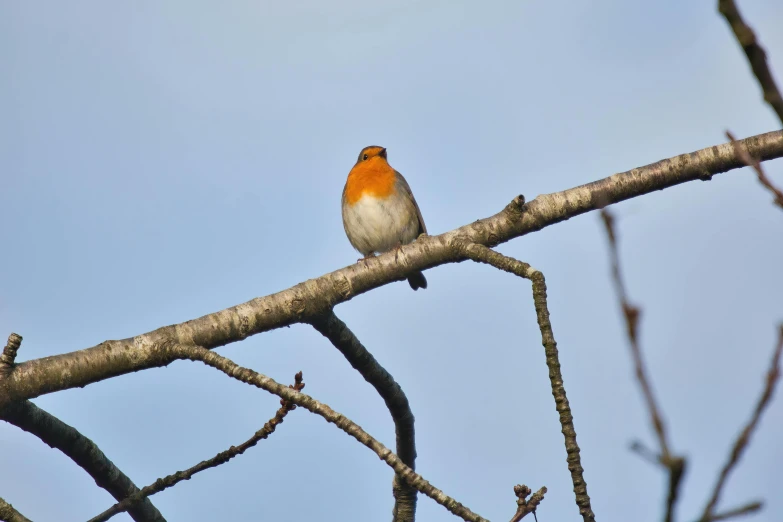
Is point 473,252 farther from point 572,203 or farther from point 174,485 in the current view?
point 174,485

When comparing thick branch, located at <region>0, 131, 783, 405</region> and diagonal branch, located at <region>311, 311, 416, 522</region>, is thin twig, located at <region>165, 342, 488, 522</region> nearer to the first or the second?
thick branch, located at <region>0, 131, 783, 405</region>

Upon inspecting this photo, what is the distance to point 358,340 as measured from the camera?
5.32m

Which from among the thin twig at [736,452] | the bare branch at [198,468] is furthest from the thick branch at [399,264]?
the thin twig at [736,452]

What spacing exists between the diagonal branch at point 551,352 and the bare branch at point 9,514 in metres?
2.37

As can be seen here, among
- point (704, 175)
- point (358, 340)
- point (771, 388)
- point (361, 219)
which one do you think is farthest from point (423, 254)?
point (361, 219)

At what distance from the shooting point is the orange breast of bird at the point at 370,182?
956 centimetres

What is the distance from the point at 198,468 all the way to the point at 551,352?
6.54 feet

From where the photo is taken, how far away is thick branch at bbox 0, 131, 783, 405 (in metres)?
4.36

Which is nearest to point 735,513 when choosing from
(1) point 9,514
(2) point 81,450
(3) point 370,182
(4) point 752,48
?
(4) point 752,48

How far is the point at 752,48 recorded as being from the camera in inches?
55.5

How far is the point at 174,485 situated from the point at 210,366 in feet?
2.07

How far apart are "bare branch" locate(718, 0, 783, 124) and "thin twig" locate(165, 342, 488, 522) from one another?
5.50 ft

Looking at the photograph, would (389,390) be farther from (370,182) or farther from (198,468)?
(370,182)

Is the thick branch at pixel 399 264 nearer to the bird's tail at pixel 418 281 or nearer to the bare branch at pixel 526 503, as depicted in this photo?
the bare branch at pixel 526 503
